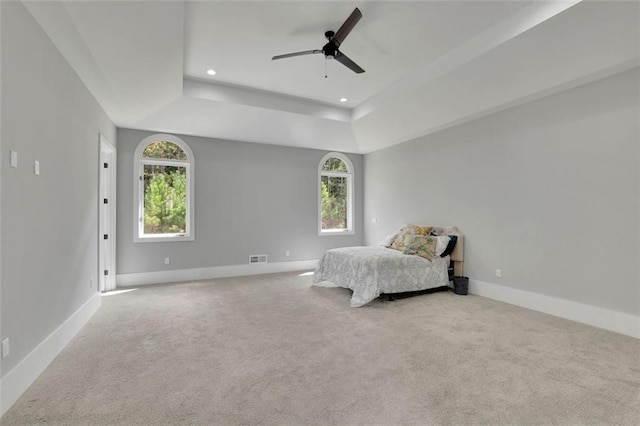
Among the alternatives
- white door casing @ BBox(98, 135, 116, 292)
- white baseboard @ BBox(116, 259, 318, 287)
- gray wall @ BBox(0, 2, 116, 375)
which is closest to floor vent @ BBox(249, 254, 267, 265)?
white baseboard @ BBox(116, 259, 318, 287)

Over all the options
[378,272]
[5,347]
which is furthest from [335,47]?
[5,347]

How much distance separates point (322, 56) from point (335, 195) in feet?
12.2

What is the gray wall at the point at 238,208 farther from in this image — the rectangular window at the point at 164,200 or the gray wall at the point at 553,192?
the gray wall at the point at 553,192

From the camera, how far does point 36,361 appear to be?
2.34 meters

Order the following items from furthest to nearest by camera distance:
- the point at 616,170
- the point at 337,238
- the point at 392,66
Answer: the point at 337,238, the point at 392,66, the point at 616,170

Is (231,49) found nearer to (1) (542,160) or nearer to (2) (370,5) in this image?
(2) (370,5)

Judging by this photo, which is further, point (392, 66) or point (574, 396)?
point (392, 66)

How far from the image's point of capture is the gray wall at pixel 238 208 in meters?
5.32

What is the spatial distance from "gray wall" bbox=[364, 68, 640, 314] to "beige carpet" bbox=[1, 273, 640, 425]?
593mm

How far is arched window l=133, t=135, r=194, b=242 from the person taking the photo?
542 cm

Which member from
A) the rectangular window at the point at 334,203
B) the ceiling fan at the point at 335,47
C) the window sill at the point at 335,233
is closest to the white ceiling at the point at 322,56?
the ceiling fan at the point at 335,47

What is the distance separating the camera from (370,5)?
3006mm

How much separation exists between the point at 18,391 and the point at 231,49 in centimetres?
366

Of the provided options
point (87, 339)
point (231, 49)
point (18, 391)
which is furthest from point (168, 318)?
point (231, 49)
